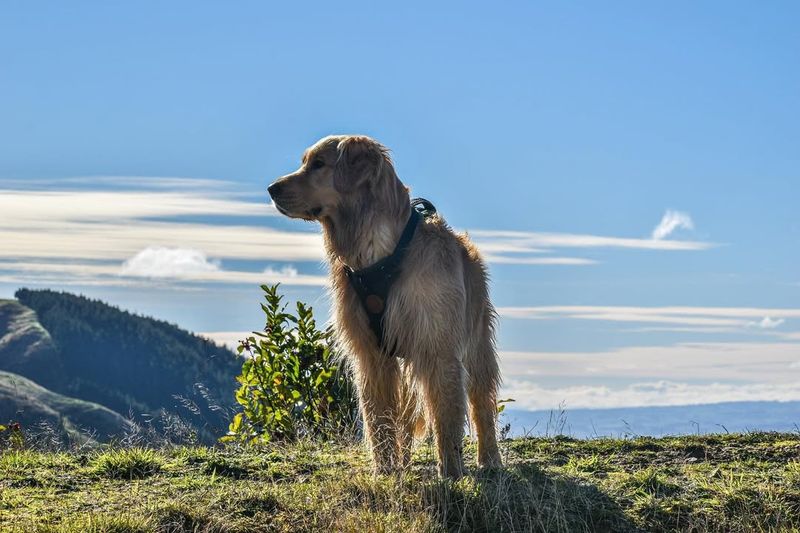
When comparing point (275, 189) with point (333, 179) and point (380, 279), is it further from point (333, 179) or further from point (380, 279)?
point (380, 279)

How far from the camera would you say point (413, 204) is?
8.23 meters

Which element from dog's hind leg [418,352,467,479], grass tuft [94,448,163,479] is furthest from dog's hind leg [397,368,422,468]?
grass tuft [94,448,163,479]

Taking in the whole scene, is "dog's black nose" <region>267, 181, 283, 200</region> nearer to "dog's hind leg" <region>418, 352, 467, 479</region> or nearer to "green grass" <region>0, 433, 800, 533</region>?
"dog's hind leg" <region>418, 352, 467, 479</region>

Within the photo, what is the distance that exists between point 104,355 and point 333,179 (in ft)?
425

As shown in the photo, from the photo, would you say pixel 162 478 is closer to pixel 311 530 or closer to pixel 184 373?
pixel 311 530

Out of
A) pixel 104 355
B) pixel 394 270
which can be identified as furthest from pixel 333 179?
pixel 104 355


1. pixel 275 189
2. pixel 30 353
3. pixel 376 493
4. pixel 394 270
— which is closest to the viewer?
pixel 376 493

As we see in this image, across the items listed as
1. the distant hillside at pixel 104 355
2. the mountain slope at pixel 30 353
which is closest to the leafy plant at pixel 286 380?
the distant hillside at pixel 104 355

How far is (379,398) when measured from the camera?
818 cm

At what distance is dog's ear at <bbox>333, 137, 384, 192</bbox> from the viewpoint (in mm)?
7598

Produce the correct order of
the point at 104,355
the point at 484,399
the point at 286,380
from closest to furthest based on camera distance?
the point at 484,399
the point at 286,380
the point at 104,355

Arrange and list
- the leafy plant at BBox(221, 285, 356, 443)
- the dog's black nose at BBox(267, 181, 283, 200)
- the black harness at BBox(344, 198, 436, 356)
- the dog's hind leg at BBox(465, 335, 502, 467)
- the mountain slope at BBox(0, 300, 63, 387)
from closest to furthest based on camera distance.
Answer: the dog's black nose at BBox(267, 181, 283, 200) → the black harness at BBox(344, 198, 436, 356) → the dog's hind leg at BBox(465, 335, 502, 467) → the leafy plant at BBox(221, 285, 356, 443) → the mountain slope at BBox(0, 300, 63, 387)

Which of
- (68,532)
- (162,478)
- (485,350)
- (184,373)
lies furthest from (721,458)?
(184,373)

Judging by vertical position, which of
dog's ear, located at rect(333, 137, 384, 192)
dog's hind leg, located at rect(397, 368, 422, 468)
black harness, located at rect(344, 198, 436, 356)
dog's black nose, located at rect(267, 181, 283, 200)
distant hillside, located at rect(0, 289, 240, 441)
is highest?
distant hillside, located at rect(0, 289, 240, 441)
